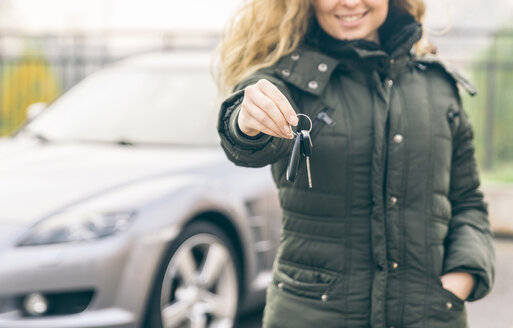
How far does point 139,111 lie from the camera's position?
4.76 meters

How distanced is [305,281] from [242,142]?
40 centimetres

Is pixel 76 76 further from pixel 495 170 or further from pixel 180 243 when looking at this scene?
pixel 180 243

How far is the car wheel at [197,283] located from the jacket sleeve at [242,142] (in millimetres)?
1956

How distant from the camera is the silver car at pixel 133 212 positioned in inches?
137

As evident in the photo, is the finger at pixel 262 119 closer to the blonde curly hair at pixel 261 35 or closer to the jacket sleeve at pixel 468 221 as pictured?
the blonde curly hair at pixel 261 35

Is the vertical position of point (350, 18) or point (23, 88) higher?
point (350, 18)

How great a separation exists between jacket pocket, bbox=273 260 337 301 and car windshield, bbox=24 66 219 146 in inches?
102

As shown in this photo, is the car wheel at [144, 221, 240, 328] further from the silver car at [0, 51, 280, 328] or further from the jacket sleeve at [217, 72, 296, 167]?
the jacket sleeve at [217, 72, 296, 167]

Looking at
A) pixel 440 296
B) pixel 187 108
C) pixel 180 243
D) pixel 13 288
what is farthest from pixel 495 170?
pixel 440 296

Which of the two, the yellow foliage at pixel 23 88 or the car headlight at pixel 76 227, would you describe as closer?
the car headlight at pixel 76 227

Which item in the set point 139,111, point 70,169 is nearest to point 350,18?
point 70,169

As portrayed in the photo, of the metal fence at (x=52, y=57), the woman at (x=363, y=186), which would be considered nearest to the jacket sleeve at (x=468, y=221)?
the woman at (x=363, y=186)

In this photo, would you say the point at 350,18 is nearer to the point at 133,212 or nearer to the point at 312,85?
the point at 312,85

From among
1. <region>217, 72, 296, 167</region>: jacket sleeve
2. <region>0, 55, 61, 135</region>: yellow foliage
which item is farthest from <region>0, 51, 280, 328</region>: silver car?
<region>0, 55, 61, 135</region>: yellow foliage
